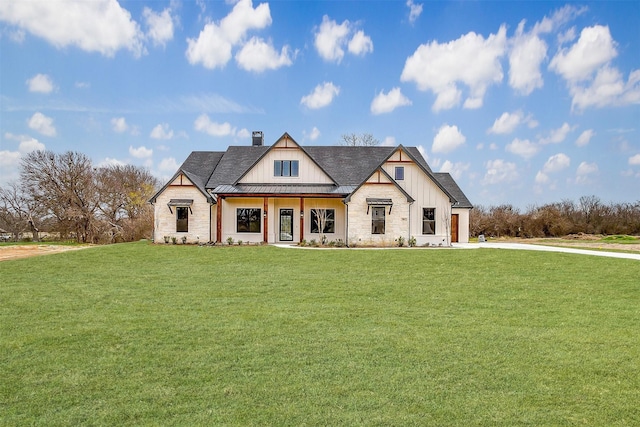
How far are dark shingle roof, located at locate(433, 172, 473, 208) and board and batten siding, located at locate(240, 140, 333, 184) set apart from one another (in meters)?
9.02

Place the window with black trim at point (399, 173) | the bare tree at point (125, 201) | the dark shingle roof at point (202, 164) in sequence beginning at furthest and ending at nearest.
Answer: the bare tree at point (125, 201)
the dark shingle roof at point (202, 164)
the window with black trim at point (399, 173)

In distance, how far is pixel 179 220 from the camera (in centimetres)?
2358

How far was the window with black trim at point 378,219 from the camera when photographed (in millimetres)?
22672

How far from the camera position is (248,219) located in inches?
955

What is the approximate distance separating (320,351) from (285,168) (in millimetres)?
19858

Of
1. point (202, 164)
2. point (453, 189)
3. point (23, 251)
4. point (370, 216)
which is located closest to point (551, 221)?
point (453, 189)

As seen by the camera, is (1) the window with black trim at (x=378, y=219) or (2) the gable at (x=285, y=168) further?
(2) the gable at (x=285, y=168)

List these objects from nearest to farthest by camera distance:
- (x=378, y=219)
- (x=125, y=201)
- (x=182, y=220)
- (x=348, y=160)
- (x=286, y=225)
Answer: (x=378, y=219) < (x=182, y=220) < (x=286, y=225) < (x=348, y=160) < (x=125, y=201)

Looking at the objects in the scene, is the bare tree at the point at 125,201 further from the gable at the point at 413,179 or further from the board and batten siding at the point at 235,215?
the gable at the point at 413,179

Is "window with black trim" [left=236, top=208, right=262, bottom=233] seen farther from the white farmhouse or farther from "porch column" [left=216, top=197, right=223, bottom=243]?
"porch column" [left=216, top=197, right=223, bottom=243]

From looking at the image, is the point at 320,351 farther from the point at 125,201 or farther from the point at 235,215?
the point at 125,201

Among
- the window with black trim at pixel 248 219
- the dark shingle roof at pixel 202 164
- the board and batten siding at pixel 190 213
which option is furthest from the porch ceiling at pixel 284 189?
the dark shingle roof at pixel 202 164

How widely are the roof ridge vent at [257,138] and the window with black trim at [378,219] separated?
38.9ft

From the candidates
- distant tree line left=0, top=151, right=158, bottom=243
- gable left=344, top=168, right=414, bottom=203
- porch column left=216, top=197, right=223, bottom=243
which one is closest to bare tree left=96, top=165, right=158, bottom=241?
distant tree line left=0, top=151, right=158, bottom=243
